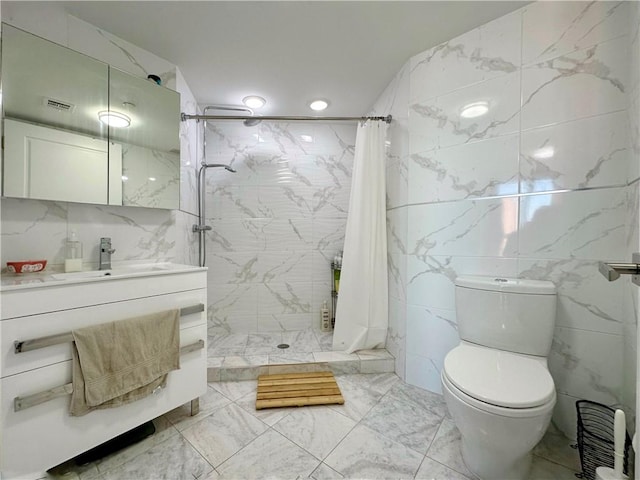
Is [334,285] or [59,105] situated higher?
[59,105]

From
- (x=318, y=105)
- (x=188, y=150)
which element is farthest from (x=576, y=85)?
(x=188, y=150)

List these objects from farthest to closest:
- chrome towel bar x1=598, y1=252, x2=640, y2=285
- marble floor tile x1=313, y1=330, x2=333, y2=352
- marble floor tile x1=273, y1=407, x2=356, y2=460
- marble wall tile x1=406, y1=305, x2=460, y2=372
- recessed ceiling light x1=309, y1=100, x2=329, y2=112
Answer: recessed ceiling light x1=309, y1=100, x2=329, y2=112 < marble floor tile x1=313, y1=330, x2=333, y2=352 < marble wall tile x1=406, y1=305, x2=460, y2=372 < marble floor tile x1=273, y1=407, x2=356, y2=460 < chrome towel bar x1=598, y1=252, x2=640, y2=285

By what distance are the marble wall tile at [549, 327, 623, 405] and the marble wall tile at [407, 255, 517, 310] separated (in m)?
0.40

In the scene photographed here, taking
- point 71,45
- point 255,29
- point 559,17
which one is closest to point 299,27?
point 255,29

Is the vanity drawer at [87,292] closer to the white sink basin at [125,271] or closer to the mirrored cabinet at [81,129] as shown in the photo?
the white sink basin at [125,271]

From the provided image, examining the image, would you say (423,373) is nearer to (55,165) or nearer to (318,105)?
(318,105)

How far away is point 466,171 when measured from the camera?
1.50 m

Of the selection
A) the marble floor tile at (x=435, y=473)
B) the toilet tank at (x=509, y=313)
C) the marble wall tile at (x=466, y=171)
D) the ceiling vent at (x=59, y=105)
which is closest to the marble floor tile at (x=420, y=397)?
the marble floor tile at (x=435, y=473)

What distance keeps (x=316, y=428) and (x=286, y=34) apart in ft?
7.33

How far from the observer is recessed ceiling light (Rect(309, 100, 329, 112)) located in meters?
2.21

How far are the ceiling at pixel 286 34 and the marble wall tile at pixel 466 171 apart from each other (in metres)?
0.70

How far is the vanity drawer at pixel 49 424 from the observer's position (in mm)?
881

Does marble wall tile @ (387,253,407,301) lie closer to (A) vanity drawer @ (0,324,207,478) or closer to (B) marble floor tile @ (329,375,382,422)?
(B) marble floor tile @ (329,375,382,422)

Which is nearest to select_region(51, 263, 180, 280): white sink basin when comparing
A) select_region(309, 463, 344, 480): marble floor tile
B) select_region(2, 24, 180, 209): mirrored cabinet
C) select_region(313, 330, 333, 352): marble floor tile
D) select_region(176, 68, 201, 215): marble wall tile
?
select_region(2, 24, 180, 209): mirrored cabinet
